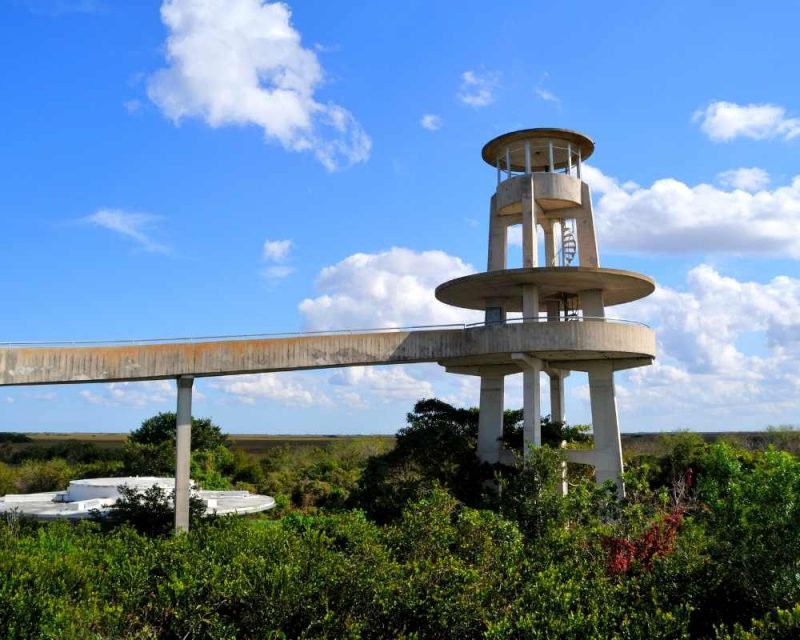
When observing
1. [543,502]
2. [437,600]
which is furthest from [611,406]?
[437,600]

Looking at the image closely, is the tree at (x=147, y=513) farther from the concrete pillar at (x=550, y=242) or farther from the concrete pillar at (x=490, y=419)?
the concrete pillar at (x=550, y=242)

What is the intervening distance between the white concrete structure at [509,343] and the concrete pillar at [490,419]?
4cm

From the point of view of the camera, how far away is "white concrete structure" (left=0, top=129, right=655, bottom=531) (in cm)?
2506

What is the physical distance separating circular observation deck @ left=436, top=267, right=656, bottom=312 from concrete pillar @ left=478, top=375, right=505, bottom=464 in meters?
3.30

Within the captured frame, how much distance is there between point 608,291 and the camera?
2916 centimetres

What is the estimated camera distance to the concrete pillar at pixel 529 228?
28.0m

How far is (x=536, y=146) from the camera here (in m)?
29.9

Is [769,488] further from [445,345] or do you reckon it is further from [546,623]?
[445,345]

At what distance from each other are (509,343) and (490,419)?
491cm

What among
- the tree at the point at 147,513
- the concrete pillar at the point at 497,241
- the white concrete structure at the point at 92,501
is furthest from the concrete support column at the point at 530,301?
the white concrete structure at the point at 92,501

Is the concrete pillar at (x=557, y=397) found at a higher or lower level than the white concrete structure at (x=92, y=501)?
higher

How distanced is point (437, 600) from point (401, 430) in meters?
20.2

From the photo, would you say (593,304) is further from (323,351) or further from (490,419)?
(323,351)

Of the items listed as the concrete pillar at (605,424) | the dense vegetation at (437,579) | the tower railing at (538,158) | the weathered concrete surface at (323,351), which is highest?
the tower railing at (538,158)
